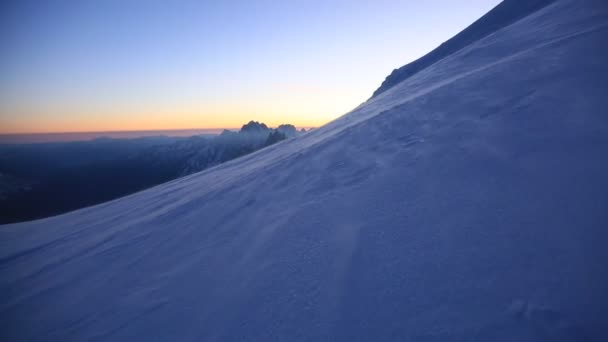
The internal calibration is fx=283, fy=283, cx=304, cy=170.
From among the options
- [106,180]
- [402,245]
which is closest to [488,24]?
[402,245]

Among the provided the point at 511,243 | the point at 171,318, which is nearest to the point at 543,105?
the point at 511,243

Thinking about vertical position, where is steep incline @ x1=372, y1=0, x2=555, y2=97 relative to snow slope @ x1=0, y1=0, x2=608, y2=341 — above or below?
above

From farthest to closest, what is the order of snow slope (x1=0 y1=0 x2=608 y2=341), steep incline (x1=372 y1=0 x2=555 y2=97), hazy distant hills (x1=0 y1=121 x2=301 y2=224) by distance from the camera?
hazy distant hills (x1=0 y1=121 x2=301 y2=224) < steep incline (x1=372 y1=0 x2=555 y2=97) < snow slope (x1=0 y1=0 x2=608 y2=341)

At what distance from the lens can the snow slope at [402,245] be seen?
5.34 ft

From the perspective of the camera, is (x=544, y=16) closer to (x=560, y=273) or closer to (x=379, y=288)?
(x=560, y=273)

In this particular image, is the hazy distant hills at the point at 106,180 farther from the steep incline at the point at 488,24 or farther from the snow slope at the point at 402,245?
the snow slope at the point at 402,245

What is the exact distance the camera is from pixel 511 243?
1.86m

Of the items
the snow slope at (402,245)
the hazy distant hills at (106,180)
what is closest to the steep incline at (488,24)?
the snow slope at (402,245)

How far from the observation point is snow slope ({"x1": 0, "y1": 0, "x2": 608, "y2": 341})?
1.63 meters

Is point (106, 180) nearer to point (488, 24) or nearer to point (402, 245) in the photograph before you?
point (488, 24)

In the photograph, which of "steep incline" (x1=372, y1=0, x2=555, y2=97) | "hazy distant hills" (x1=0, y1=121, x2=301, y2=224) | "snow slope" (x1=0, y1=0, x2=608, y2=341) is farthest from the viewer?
"hazy distant hills" (x1=0, y1=121, x2=301, y2=224)

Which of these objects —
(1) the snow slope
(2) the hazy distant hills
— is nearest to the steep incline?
(1) the snow slope

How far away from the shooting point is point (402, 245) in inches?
86.3

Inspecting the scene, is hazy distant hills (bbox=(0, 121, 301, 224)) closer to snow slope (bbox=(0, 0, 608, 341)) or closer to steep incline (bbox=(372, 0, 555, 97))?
steep incline (bbox=(372, 0, 555, 97))
